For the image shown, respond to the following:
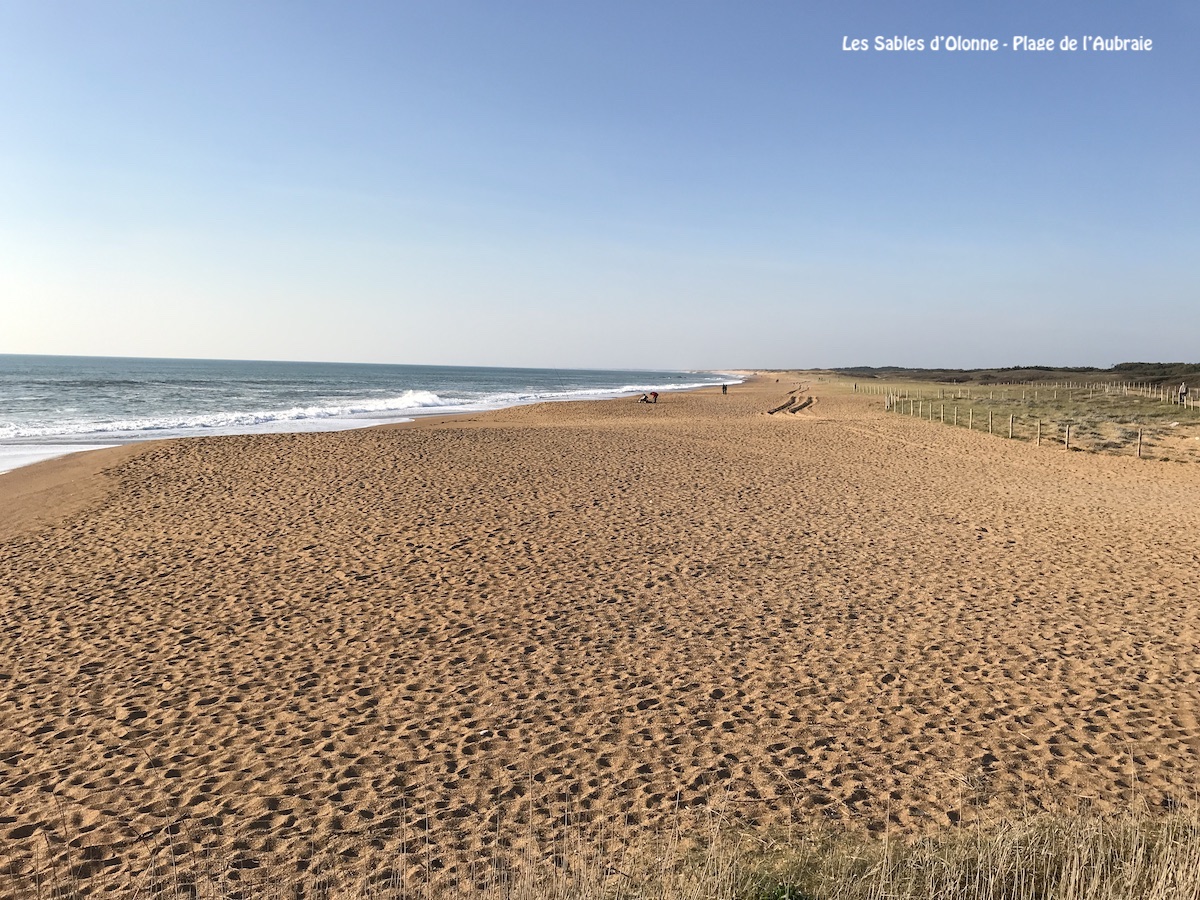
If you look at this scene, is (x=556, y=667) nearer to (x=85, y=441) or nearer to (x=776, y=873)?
(x=776, y=873)

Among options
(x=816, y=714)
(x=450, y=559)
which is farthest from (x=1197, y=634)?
(x=450, y=559)

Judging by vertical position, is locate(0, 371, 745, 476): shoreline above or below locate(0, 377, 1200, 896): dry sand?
above

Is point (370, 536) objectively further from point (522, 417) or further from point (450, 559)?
point (522, 417)

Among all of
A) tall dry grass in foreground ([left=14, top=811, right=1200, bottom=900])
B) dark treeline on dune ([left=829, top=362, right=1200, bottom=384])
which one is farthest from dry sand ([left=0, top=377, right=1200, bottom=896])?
dark treeline on dune ([left=829, top=362, right=1200, bottom=384])

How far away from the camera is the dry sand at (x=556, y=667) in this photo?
5191 millimetres

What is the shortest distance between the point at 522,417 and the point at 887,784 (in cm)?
3675

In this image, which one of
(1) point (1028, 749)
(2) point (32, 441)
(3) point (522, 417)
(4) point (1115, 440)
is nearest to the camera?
(1) point (1028, 749)

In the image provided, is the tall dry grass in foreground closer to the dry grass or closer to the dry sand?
the dry sand

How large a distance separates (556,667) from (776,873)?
11.7ft

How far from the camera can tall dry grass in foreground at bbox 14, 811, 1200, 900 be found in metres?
3.99

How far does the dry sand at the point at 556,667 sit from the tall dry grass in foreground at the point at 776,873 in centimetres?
16

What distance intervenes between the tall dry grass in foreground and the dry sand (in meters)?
0.16

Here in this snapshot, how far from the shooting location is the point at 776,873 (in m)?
4.30

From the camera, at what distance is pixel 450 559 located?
11.4 m
